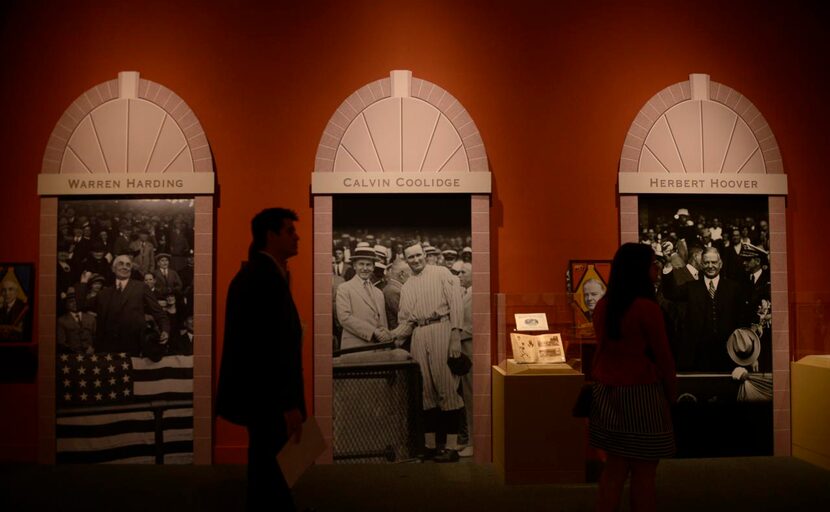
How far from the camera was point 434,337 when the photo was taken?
194 inches

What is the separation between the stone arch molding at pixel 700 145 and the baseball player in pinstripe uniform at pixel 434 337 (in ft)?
5.25

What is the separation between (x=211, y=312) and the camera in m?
4.94

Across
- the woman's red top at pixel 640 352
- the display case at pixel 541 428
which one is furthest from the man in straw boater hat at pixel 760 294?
the woman's red top at pixel 640 352

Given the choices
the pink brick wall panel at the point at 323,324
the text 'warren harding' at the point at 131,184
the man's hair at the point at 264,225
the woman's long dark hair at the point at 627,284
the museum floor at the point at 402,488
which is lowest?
the museum floor at the point at 402,488

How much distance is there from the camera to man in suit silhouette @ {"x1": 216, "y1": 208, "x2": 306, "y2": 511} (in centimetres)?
287

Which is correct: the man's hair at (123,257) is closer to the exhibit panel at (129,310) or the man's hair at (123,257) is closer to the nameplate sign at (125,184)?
the exhibit panel at (129,310)

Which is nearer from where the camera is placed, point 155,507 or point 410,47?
point 155,507

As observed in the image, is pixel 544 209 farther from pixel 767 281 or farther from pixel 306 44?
pixel 306 44

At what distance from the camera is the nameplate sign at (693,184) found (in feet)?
16.5

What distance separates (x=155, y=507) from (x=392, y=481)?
59.3 inches

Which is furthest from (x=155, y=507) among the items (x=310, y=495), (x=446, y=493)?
(x=446, y=493)

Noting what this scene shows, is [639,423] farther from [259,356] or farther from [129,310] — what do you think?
[129,310]

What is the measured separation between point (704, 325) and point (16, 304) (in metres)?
5.22

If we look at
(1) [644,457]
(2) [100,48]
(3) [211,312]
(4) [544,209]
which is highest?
(2) [100,48]
